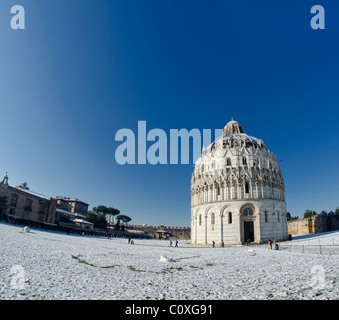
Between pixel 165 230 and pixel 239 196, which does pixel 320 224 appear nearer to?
pixel 239 196

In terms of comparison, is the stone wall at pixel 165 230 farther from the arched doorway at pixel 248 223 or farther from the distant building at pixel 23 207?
the arched doorway at pixel 248 223

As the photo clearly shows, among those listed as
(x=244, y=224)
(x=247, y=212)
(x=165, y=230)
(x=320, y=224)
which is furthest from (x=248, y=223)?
(x=165, y=230)

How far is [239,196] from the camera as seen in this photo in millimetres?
44844

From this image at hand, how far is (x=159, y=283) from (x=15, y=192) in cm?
5256

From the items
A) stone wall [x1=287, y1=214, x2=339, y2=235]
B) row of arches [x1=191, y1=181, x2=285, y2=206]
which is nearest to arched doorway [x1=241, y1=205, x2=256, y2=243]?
row of arches [x1=191, y1=181, x2=285, y2=206]

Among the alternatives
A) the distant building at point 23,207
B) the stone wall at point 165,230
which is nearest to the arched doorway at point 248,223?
the distant building at point 23,207

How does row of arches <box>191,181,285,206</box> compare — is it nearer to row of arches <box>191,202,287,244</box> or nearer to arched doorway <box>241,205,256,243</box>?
row of arches <box>191,202,287,244</box>

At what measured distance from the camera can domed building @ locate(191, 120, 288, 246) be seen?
43594 mm

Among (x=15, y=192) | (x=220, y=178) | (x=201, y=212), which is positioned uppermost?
(x=220, y=178)

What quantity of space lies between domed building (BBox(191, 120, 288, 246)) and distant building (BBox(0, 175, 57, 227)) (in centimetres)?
3984

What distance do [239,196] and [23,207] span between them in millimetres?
49263

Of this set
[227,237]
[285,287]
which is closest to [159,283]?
[285,287]
